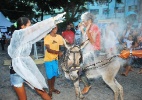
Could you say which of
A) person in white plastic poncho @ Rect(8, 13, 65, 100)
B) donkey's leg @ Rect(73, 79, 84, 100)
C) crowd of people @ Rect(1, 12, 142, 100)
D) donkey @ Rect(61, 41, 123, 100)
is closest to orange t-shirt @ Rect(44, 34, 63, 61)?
crowd of people @ Rect(1, 12, 142, 100)

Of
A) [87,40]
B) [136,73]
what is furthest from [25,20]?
[136,73]

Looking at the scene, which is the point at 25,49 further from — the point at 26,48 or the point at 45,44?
the point at 45,44

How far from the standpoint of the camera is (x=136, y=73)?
8.38 metres

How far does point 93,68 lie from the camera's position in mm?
Result: 4984

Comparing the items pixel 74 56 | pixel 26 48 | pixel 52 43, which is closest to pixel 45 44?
pixel 52 43

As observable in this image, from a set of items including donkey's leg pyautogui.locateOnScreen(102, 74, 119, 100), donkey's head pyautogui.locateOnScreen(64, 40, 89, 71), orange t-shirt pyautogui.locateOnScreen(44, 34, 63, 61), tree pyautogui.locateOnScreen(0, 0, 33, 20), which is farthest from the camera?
tree pyautogui.locateOnScreen(0, 0, 33, 20)

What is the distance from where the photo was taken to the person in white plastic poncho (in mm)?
3635

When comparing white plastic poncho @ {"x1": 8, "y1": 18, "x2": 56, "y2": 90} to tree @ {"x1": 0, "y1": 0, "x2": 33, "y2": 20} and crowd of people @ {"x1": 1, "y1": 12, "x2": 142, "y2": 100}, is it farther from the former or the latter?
tree @ {"x1": 0, "y1": 0, "x2": 33, "y2": 20}

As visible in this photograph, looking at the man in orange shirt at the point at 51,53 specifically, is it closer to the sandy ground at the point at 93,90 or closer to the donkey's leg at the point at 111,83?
the sandy ground at the point at 93,90

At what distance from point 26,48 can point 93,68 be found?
185cm

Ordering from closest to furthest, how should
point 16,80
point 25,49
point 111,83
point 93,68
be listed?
point 25,49 → point 16,80 → point 111,83 → point 93,68

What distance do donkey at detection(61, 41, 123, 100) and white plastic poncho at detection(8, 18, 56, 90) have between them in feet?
3.18

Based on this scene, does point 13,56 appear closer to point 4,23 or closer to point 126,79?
point 126,79

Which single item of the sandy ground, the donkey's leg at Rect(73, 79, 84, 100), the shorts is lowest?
the sandy ground
